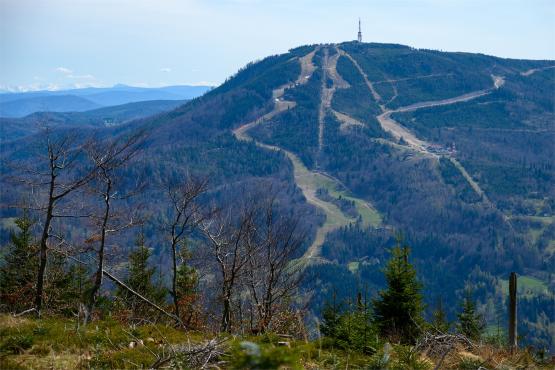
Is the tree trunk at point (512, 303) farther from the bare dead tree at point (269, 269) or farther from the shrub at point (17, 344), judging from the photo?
the bare dead tree at point (269, 269)

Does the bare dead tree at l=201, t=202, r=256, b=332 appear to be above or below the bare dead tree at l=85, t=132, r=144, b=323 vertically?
below

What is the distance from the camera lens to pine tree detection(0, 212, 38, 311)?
14.1m

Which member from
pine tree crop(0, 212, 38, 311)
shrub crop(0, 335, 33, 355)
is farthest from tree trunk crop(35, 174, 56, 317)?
shrub crop(0, 335, 33, 355)

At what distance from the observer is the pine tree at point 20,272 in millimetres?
14109

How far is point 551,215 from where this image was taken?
161125mm

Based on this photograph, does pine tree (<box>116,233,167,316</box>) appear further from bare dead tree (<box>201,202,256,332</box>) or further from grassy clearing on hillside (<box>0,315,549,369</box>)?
grassy clearing on hillside (<box>0,315,549,369</box>)

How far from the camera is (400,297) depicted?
14234mm

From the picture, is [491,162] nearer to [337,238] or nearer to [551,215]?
[551,215]

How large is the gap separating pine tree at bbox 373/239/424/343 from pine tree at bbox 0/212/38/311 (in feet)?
32.9

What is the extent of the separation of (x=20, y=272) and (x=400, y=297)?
15.4 metres

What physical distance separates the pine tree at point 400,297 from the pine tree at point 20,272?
10035 millimetres

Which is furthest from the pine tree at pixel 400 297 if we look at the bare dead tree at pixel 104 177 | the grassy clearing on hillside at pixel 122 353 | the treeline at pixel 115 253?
the bare dead tree at pixel 104 177

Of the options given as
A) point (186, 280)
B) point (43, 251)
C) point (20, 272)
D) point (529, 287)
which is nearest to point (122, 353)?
point (43, 251)

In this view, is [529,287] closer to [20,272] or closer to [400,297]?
[400,297]
